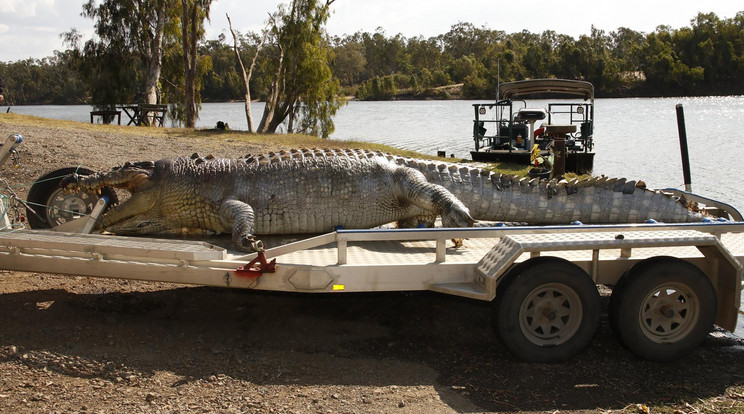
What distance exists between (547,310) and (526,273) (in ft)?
1.20

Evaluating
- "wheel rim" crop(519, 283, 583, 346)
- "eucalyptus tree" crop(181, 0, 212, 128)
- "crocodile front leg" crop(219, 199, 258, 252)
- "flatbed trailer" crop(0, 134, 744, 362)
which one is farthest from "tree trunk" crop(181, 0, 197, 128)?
"wheel rim" crop(519, 283, 583, 346)

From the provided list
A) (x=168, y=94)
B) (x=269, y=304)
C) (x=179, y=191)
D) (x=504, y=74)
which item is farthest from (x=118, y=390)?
(x=504, y=74)

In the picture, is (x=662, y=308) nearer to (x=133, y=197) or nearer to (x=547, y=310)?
(x=547, y=310)

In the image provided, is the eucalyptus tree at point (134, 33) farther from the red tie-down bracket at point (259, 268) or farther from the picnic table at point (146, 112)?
the red tie-down bracket at point (259, 268)

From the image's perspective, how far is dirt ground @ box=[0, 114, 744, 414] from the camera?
4.20m

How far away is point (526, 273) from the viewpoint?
4605 mm

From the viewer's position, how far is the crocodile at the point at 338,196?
6316 mm

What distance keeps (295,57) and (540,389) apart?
27.2 metres

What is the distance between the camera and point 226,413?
4.00 metres

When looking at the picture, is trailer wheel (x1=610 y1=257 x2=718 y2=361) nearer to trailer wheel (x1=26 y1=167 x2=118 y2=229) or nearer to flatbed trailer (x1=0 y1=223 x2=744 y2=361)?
flatbed trailer (x1=0 y1=223 x2=744 y2=361)

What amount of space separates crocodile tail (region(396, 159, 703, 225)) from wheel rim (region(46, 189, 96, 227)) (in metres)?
3.29

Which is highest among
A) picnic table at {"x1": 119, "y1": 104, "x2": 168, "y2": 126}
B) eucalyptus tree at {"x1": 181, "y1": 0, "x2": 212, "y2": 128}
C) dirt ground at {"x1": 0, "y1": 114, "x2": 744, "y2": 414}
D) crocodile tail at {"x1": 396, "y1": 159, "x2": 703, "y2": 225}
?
eucalyptus tree at {"x1": 181, "y1": 0, "x2": 212, "y2": 128}

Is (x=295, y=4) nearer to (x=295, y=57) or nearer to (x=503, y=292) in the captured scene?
(x=295, y=57)

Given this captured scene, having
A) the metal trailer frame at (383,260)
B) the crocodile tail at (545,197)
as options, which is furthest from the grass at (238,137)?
the metal trailer frame at (383,260)
